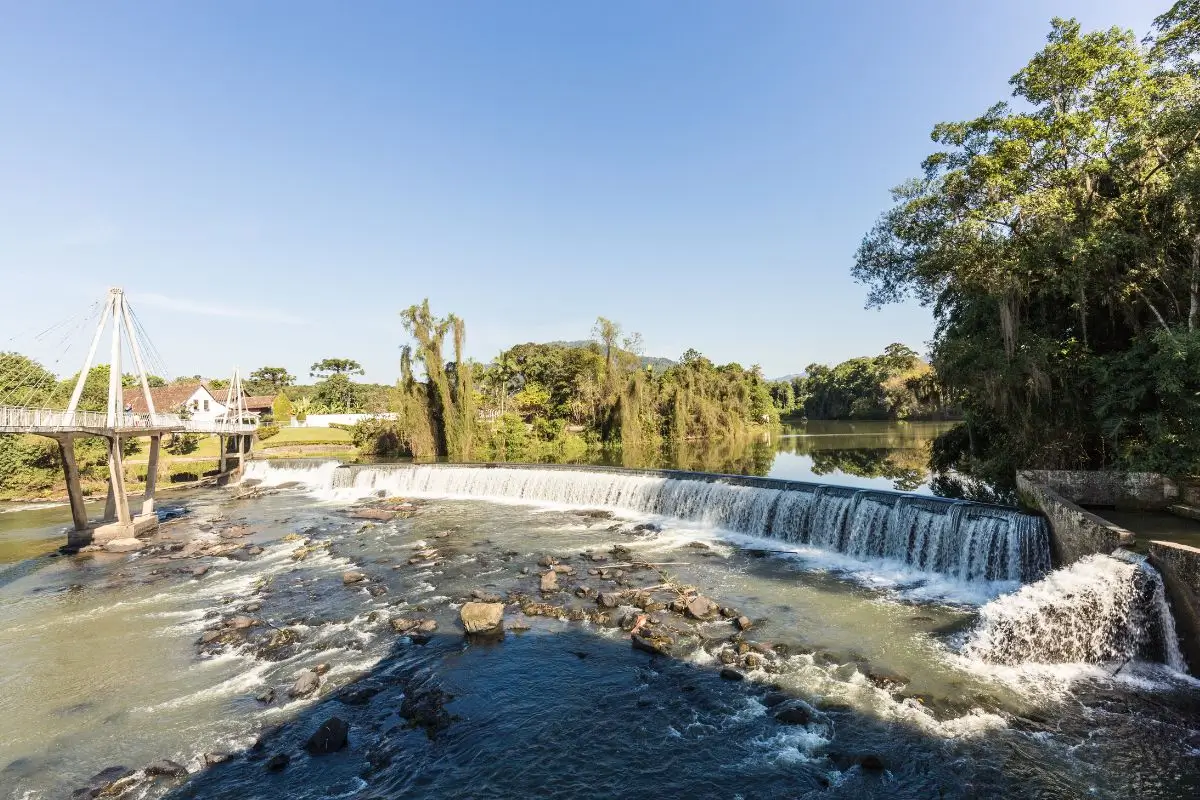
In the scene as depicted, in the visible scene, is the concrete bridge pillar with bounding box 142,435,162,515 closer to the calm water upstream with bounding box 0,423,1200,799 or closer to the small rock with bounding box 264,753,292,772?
the calm water upstream with bounding box 0,423,1200,799

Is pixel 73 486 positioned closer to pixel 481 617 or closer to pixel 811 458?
pixel 481 617

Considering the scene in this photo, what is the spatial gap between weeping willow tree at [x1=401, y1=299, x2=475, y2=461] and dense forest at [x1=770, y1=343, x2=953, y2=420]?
47278 mm

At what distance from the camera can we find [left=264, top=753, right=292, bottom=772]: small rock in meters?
6.96

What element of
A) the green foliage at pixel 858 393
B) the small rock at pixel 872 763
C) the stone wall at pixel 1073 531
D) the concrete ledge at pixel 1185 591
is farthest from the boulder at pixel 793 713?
the green foliage at pixel 858 393

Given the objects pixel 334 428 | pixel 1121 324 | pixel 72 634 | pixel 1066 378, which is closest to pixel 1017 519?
pixel 1066 378

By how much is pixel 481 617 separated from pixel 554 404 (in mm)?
46419

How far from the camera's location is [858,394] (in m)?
83.0

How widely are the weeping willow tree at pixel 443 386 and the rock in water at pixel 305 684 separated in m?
32.6

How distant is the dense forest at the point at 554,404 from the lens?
41.5 meters

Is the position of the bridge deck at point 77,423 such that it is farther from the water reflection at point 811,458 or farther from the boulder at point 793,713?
the water reflection at point 811,458

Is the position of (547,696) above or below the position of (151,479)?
below

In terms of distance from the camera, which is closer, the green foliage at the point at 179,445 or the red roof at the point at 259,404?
the green foliage at the point at 179,445

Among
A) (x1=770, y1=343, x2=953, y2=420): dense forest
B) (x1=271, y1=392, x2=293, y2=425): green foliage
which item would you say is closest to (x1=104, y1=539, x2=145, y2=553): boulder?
(x1=271, y1=392, x2=293, y2=425): green foliage

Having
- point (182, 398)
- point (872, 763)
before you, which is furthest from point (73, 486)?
point (182, 398)
